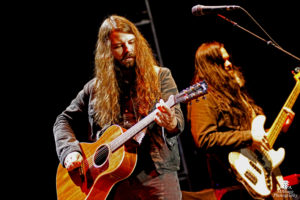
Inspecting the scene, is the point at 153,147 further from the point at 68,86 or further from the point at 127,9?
the point at 127,9

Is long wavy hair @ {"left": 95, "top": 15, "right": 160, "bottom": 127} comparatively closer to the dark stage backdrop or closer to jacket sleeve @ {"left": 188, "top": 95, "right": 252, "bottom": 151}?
jacket sleeve @ {"left": 188, "top": 95, "right": 252, "bottom": 151}

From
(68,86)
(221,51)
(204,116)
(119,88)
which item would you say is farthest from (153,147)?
(68,86)

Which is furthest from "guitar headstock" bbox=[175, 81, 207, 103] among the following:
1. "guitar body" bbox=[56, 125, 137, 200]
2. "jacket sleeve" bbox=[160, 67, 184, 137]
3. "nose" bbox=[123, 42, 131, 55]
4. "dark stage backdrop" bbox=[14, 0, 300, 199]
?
"dark stage backdrop" bbox=[14, 0, 300, 199]

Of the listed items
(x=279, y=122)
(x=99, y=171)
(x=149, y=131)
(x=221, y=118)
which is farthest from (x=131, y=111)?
(x=279, y=122)

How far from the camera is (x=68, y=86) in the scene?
12.0 feet

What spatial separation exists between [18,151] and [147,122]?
2.43 m

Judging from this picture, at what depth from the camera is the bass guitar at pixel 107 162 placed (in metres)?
1.80

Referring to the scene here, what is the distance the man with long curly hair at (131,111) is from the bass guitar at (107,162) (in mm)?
74

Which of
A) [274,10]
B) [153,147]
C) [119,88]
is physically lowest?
[153,147]

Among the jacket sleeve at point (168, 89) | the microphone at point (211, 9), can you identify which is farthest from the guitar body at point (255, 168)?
the microphone at point (211, 9)

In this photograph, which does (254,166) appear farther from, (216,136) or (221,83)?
(221,83)

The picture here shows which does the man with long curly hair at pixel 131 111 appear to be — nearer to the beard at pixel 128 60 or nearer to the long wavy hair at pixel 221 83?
the beard at pixel 128 60

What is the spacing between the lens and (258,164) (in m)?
2.46

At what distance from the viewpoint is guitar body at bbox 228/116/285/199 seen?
232 cm
